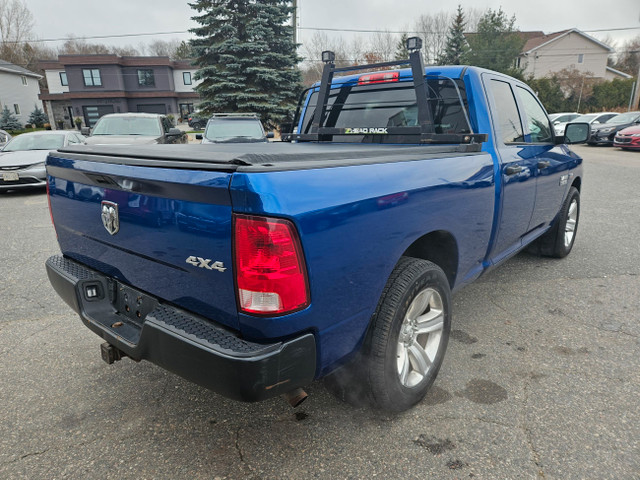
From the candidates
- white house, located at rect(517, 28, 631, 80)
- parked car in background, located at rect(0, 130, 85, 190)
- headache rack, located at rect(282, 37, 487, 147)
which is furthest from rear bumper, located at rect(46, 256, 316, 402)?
white house, located at rect(517, 28, 631, 80)

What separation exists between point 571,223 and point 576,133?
1.24m

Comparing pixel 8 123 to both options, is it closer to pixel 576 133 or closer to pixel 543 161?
pixel 576 133

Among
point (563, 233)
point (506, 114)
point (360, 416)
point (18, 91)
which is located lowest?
point (360, 416)

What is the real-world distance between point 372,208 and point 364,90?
7.32 feet

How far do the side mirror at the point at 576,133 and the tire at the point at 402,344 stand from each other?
291 centimetres

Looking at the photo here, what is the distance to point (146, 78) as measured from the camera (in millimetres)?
41906

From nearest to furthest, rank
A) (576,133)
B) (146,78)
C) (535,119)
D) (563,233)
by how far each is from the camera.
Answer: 1. (535,119)
2. (576,133)
3. (563,233)
4. (146,78)

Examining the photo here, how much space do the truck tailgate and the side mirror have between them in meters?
4.02

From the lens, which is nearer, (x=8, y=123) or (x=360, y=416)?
(x=360, y=416)

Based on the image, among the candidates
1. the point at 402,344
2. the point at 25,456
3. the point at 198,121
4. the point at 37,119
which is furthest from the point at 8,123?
the point at 402,344

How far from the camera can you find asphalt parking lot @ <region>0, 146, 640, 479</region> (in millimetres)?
2051

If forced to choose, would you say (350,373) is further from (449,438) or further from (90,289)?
(90,289)

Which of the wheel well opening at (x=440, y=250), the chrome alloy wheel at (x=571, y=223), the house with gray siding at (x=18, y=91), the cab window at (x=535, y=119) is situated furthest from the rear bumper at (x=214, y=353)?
the house with gray siding at (x=18, y=91)

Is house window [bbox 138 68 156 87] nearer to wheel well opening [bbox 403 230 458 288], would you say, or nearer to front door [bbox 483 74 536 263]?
front door [bbox 483 74 536 263]
